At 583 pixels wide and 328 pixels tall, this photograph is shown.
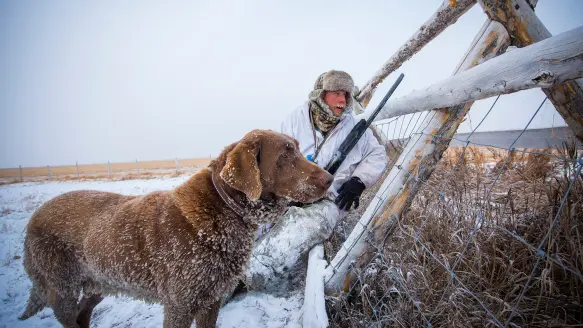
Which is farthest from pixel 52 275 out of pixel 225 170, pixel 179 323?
pixel 225 170

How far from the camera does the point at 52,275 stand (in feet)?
7.13

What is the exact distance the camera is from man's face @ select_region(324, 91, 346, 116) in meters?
3.39

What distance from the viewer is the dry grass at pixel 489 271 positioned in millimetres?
1249

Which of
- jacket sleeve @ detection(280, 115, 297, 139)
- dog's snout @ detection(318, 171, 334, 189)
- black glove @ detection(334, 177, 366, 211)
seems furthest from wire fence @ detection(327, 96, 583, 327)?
jacket sleeve @ detection(280, 115, 297, 139)

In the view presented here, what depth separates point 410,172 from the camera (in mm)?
1859

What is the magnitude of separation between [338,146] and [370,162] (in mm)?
497

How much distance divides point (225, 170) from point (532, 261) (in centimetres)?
210

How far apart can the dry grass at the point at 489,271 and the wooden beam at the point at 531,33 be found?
1.13 ft

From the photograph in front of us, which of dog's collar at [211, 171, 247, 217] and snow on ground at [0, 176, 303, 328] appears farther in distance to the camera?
snow on ground at [0, 176, 303, 328]

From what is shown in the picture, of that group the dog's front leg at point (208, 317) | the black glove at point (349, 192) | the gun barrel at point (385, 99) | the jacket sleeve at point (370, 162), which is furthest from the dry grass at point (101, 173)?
the dog's front leg at point (208, 317)

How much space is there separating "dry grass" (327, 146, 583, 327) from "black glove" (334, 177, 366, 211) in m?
0.74

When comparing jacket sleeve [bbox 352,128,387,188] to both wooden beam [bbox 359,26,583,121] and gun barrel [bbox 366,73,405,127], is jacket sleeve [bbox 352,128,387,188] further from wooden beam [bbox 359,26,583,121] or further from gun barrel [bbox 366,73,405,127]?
wooden beam [bbox 359,26,583,121]

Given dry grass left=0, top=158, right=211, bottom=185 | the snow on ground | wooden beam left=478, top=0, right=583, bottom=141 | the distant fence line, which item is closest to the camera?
wooden beam left=478, top=0, right=583, bottom=141

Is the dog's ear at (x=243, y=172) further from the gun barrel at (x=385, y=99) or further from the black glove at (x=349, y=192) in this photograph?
the gun barrel at (x=385, y=99)
